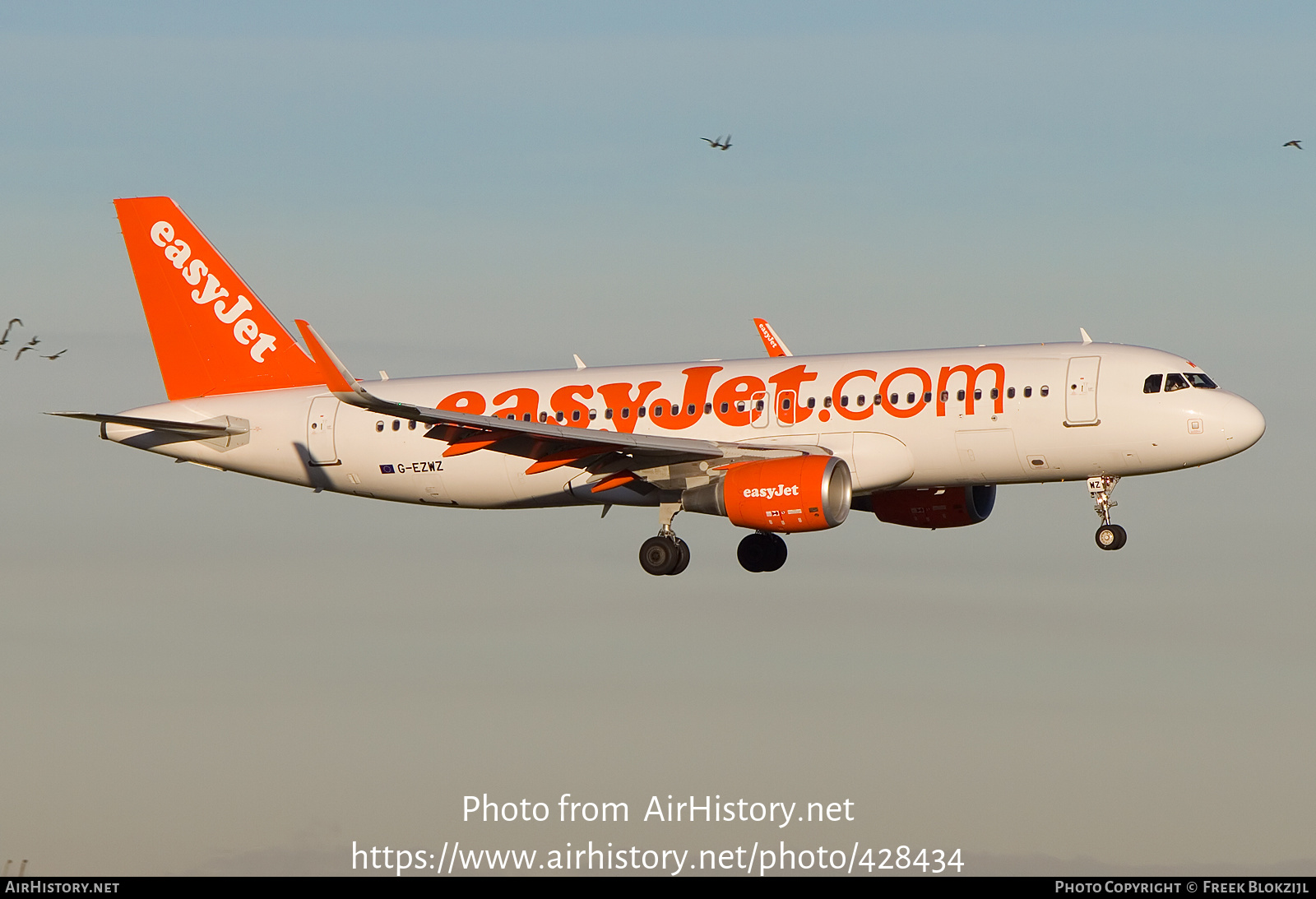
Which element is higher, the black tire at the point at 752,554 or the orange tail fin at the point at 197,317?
the orange tail fin at the point at 197,317

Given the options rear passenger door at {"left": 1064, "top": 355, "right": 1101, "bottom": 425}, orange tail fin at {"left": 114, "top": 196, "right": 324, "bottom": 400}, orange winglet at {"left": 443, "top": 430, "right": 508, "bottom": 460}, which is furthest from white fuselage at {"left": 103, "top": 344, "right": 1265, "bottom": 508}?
orange winglet at {"left": 443, "top": 430, "right": 508, "bottom": 460}

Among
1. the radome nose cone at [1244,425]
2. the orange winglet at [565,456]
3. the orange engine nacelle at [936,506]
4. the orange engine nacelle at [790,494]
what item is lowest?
the orange engine nacelle at [790,494]

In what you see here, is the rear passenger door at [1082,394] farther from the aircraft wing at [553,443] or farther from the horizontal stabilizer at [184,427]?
the horizontal stabilizer at [184,427]

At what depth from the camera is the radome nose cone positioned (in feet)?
143

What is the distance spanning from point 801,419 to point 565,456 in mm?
5834

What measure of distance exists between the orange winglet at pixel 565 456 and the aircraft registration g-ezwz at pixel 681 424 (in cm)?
7

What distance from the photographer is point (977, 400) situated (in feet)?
146

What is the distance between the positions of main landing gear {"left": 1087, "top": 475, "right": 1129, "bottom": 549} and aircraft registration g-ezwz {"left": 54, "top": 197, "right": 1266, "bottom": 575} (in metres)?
0.06

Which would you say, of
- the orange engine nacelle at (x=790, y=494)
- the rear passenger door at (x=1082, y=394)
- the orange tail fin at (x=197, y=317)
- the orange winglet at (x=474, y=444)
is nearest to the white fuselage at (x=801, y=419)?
the rear passenger door at (x=1082, y=394)

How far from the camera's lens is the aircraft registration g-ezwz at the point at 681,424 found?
43.9 meters

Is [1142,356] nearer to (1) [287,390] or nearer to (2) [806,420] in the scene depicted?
(2) [806,420]

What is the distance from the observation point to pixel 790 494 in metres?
43.7

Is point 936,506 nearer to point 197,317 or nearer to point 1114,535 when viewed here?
point 1114,535

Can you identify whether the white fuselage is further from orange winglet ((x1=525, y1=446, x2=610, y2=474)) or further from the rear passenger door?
orange winglet ((x1=525, y1=446, x2=610, y2=474))
